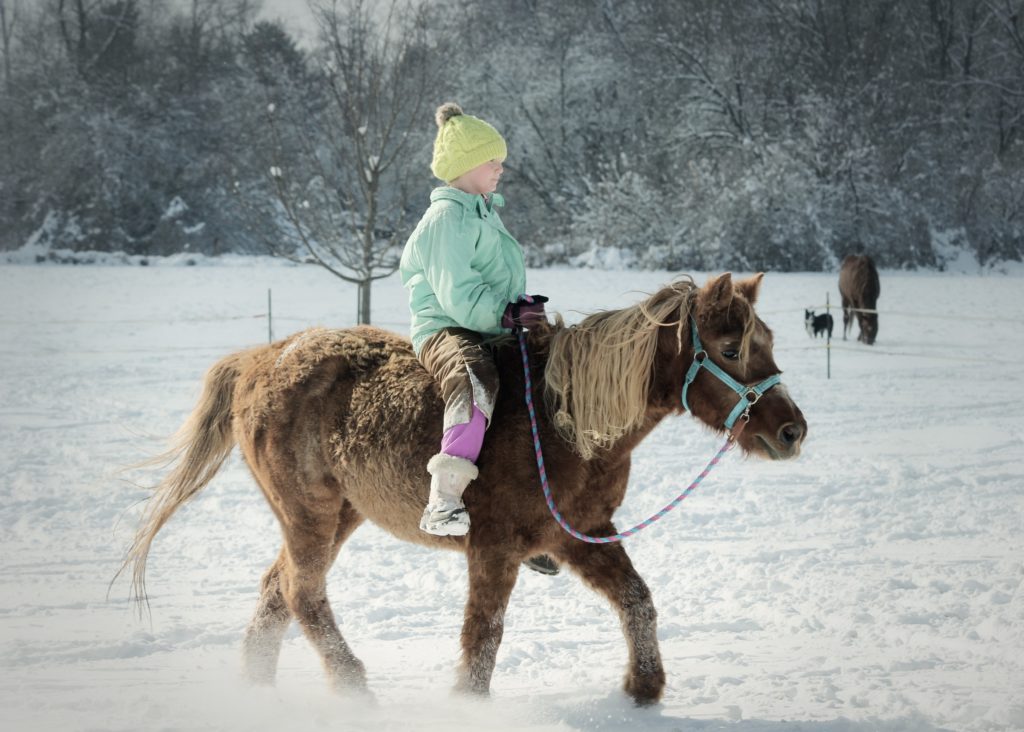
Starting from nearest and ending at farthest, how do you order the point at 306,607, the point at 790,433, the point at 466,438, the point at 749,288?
the point at 790,433, the point at 466,438, the point at 749,288, the point at 306,607

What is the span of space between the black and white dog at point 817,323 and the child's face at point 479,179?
12083 mm

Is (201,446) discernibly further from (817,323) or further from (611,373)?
(817,323)

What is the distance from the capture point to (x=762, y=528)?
6270 millimetres

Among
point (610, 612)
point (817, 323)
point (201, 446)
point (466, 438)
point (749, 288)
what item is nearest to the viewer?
point (466, 438)

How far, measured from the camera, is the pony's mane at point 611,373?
10.9 feet

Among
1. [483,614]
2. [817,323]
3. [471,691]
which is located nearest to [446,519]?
[483,614]

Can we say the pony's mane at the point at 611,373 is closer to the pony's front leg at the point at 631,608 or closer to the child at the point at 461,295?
the child at the point at 461,295

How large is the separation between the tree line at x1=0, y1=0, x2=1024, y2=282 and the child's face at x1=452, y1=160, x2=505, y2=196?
16218mm

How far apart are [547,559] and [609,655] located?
2.25 ft

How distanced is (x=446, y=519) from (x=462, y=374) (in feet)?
1.72

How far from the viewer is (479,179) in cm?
370

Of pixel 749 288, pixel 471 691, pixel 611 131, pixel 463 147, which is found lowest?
pixel 471 691

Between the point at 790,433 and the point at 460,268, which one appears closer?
the point at 790,433

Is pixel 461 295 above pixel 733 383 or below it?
above
